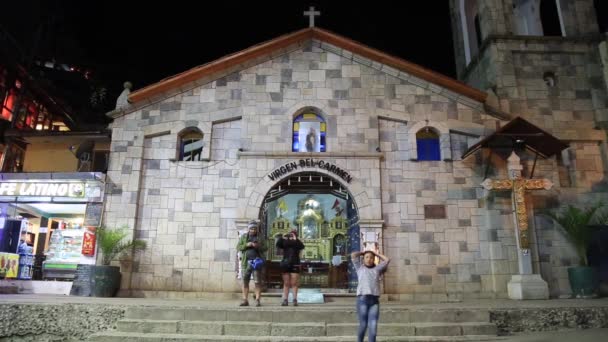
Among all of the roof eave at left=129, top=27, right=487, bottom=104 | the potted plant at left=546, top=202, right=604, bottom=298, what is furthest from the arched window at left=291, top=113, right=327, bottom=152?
the potted plant at left=546, top=202, right=604, bottom=298

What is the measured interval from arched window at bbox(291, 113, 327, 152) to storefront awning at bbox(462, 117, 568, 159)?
184 inches

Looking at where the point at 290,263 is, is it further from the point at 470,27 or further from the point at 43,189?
the point at 470,27

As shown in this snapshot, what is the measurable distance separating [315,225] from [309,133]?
4693 mm

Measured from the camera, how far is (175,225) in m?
13.5

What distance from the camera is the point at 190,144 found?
14.6 meters

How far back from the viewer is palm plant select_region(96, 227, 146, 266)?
1262cm

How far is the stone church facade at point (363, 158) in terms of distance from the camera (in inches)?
517

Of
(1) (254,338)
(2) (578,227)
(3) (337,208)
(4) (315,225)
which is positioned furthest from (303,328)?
(3) (337,208)

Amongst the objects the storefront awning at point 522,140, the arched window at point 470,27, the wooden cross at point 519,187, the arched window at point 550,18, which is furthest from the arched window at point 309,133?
the arched window at point 550,18

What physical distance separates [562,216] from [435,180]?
4090 mm

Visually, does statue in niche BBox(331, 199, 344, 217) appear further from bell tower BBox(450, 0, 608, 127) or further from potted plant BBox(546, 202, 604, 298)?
potted plant BBox(546, 202, 604, 298)

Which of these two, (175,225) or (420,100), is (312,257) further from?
(420,100)

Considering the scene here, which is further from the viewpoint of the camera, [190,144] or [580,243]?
[190,144]

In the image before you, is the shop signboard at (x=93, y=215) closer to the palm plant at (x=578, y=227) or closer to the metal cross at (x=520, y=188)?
the metal cross at (x=520, y=188)
